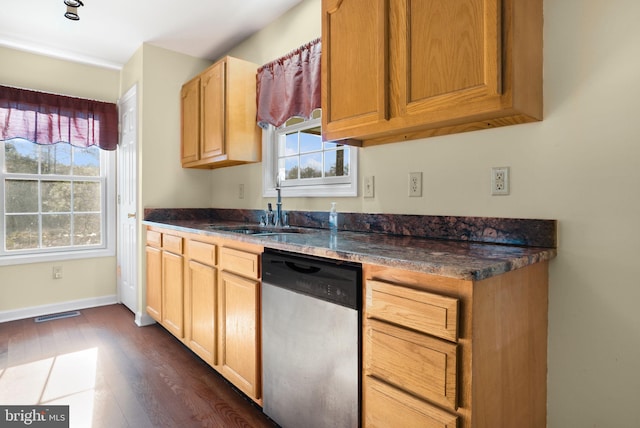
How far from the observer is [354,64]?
1.70 m

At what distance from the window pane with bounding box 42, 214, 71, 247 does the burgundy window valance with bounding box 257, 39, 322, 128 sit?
2.31 metres

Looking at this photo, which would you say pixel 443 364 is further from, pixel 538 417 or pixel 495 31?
pixel 495 31

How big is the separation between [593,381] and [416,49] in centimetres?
138

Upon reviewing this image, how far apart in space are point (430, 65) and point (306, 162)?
4.52ft

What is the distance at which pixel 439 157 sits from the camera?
5.64 feet

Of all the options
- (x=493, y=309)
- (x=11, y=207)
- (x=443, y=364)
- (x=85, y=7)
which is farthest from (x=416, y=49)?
(x=11, y=207)

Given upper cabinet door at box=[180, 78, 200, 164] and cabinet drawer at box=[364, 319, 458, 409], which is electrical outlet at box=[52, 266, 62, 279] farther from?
cabinet drawer at box=[364, 319, 458, 409]

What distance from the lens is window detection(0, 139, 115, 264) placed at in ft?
10.8

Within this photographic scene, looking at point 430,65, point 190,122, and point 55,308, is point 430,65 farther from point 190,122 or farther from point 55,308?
point 55,308

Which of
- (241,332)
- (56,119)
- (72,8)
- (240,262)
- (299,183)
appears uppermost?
(72,8)

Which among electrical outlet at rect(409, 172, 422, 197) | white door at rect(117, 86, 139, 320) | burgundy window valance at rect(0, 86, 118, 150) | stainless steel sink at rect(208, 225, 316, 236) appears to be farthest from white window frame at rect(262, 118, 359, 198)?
burgundy window valance at rect(0, 86, 118, 150)

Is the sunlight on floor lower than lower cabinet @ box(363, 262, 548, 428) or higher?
lower

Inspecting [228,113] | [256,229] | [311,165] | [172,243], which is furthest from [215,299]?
[228,113]

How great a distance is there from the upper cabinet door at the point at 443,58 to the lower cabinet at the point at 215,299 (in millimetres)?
965
